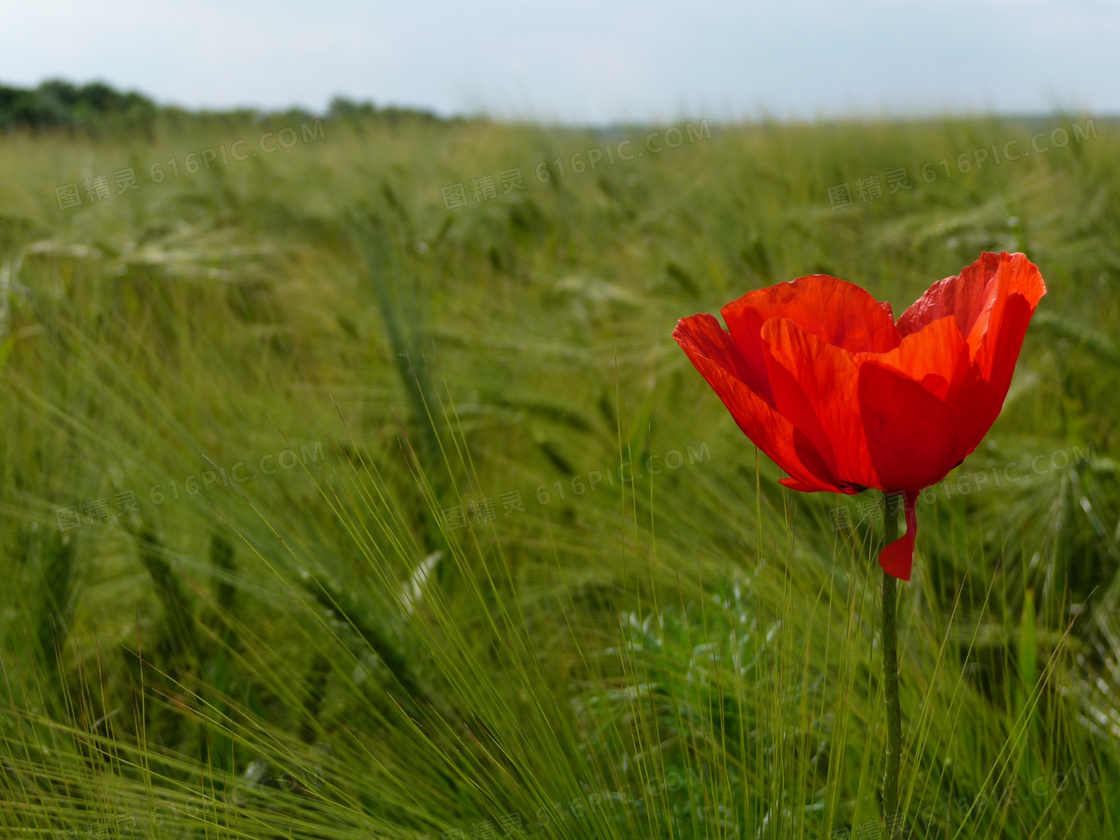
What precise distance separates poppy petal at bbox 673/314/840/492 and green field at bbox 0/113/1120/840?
1.4 inches

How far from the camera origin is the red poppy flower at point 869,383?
378mm

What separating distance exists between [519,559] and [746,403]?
30.3 inches

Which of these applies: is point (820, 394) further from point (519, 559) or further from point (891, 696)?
point (519, 559)

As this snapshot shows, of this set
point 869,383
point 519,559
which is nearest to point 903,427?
point 869,383

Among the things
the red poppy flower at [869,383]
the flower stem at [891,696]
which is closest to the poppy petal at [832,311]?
the red poppy flower at [869,383]

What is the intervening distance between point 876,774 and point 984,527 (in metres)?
0.75

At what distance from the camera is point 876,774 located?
20.2 inches

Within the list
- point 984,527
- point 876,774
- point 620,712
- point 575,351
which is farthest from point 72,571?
point 984,527

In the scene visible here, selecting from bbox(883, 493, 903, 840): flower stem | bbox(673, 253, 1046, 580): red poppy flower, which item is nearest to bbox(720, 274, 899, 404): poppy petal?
bbox(673, 253, 1046, 580): red poppy flower

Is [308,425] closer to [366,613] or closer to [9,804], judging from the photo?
[366,613]

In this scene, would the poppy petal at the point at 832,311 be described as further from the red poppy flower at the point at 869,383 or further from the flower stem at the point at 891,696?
the flower stem at the point at 891,696

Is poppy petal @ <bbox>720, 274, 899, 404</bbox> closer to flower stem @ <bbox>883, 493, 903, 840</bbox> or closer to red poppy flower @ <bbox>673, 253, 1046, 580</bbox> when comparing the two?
red poppy flower @ <bbox>673, 253, 1046, 580</bbox>

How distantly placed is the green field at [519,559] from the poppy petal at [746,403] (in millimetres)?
36

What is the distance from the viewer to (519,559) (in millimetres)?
1146
